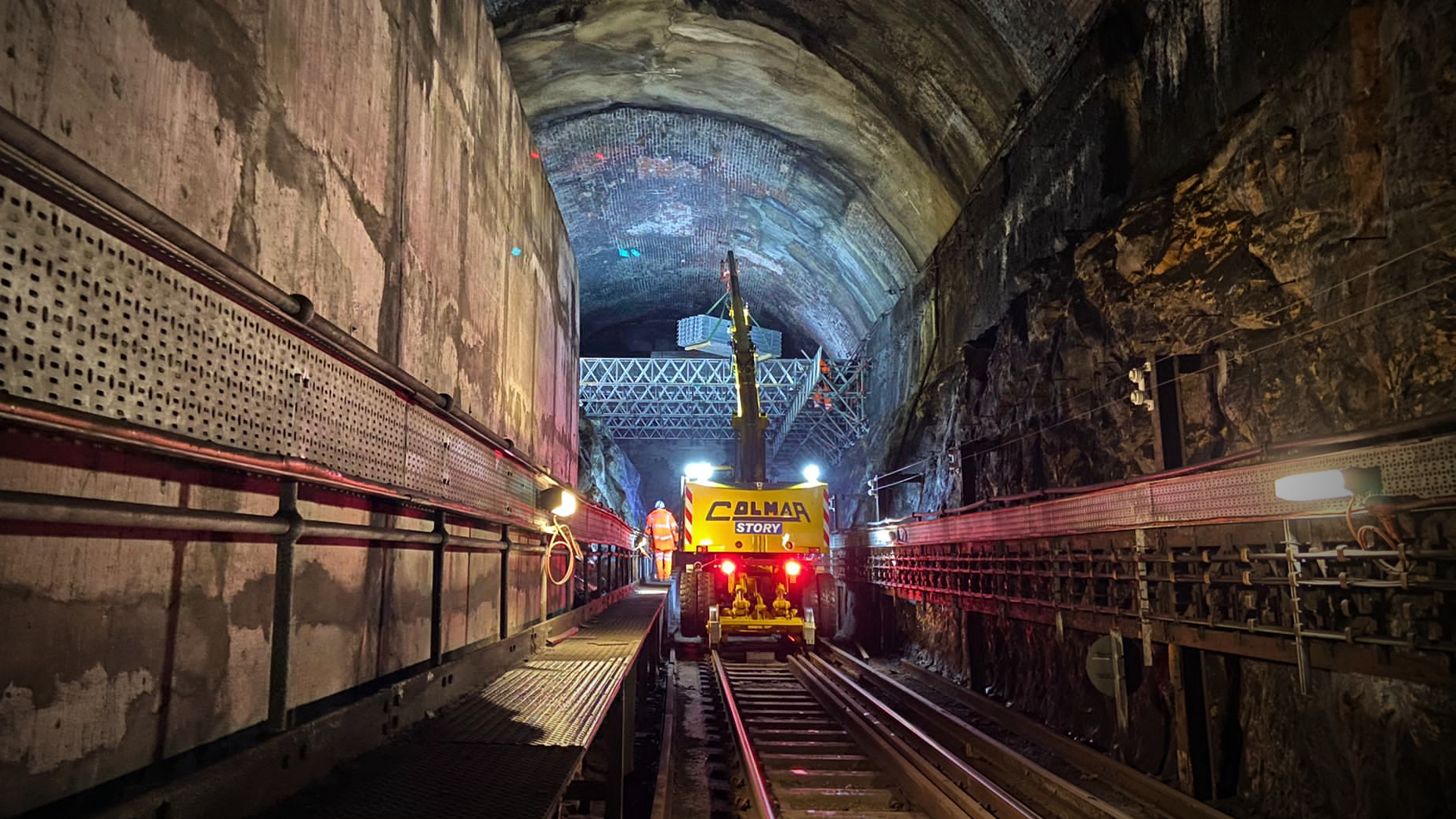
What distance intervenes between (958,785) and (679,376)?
66.6 ft

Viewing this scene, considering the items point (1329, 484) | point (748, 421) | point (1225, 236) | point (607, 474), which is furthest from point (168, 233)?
point (607, 474)

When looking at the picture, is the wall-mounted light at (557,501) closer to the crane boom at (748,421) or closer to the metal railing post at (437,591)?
the metal railing post at (437,591)

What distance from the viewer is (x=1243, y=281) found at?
253 inches

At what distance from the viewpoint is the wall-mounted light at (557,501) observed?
7.48 metres

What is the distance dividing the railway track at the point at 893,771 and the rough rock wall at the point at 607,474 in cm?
1391

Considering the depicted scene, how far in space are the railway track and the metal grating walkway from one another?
1.86 meters

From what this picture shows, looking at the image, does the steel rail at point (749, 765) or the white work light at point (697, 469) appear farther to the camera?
the white work light at point (697, 469)

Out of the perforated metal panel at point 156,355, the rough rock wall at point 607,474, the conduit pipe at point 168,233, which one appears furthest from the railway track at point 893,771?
the rough rock wall at point 607,474

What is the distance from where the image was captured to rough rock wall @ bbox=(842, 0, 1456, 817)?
4.64 metres

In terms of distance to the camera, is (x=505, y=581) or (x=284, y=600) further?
(x=505, y=581)

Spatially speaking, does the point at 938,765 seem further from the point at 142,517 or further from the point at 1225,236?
the point at 142,517

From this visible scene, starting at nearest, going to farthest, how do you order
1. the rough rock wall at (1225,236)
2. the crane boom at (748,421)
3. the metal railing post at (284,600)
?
the metal railing post at (284,600) < the rough rock wall at (1225,236) < the crane boom at (748,421)

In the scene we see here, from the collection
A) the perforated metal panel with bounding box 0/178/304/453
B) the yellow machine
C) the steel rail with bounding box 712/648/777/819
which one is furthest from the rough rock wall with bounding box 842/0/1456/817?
the perforated metal panel with bounding box 0/178/304/453

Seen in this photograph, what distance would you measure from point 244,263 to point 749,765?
17.6ft
